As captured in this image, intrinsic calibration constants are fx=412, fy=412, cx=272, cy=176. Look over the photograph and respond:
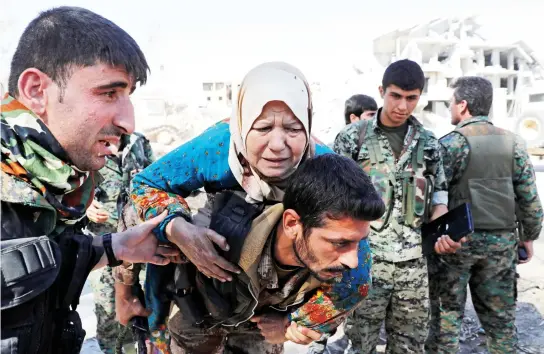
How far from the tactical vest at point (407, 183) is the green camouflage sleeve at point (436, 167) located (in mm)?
38

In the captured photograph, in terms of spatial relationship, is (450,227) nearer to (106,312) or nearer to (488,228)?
(488,228)

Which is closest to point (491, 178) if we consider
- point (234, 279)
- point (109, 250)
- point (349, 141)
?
point (349, 141)

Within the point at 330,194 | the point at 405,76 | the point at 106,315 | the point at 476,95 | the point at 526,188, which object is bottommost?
the point at 106,315

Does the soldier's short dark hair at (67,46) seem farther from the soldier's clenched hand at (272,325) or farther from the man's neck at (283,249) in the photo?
the soldier's clenched hand at (272,325)

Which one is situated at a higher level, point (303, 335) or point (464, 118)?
point (464, 118)

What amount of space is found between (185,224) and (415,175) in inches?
72.0

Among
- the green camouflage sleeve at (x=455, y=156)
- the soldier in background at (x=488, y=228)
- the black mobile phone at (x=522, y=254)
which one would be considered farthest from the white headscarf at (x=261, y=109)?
the black mobile phone at (x=522, y=254)

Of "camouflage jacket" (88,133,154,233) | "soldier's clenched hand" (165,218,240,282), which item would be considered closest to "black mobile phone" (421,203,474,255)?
"soldier's clenched hand" (165,218,240,282)

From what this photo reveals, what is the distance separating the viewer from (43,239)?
106 cm

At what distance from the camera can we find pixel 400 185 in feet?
9.52

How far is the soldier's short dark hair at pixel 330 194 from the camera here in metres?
1.54

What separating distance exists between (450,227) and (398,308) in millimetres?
676

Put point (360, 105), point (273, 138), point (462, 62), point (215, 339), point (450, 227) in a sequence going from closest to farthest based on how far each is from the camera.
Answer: point (273, 138) → point (215, 339) → point (450, 227) → point (360, 105) → point (462, 62)

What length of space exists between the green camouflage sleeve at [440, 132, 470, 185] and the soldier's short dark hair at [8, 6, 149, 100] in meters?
2.69
